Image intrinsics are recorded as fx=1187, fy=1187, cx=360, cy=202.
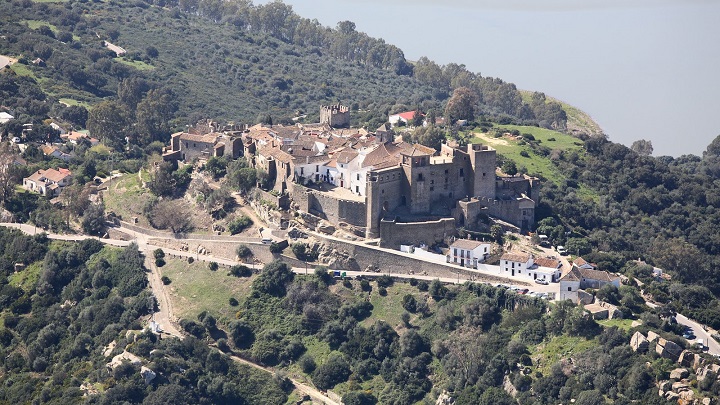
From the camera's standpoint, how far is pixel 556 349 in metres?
45.9

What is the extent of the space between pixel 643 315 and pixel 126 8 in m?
72.4

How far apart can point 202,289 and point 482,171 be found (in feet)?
45.9

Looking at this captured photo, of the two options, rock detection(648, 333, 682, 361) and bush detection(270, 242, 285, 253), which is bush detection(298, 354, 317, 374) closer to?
bush detection(270, 242, 285, 253)

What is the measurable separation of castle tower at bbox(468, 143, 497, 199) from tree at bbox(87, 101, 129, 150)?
25.9m

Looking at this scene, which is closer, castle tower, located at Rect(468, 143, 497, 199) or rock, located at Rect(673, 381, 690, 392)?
→ rock, located at Rect(673, 381, 690, 392)

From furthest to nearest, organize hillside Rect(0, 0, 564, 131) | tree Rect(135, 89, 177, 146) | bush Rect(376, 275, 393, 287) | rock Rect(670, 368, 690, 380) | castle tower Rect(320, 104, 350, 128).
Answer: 1. hillside Rect(0, 0, 564, 131)
2. tree Rect(135, 89, 177, 146)
3. castle tower Rect(320, 104, 350, 128)
4. bush Rect(376, 275, 393, 287)
5. rock Rect(670, 368, 690, 380)

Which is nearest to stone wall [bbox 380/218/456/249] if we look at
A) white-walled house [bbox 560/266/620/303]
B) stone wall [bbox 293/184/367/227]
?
stone wall [bbox 293/184/367/227]

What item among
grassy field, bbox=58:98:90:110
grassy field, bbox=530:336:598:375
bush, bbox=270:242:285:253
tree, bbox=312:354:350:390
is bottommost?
tree, bbox=312:354:350:390

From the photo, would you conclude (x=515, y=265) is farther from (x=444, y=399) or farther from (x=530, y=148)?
(x=530, y=148)

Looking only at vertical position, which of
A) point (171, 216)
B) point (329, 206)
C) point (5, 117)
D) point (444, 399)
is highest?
point (5, 117)

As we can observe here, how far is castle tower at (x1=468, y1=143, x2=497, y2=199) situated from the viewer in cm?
5506

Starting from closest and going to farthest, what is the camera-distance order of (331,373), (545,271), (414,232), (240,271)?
(331,373), (545,271), (414,232), (240,271)

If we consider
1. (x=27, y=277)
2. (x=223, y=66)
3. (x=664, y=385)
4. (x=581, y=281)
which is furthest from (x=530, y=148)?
(x=223, y=66)

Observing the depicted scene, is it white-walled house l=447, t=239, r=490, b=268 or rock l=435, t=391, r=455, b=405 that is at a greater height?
white-walled house l=447, t=239, r=490, b=268
